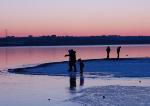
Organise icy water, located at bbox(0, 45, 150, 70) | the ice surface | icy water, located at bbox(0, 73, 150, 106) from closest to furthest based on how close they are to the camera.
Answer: the ice surface, icy water, located at bbox(0, 73, 150, 106), icy water, located at bbox(0, 45, 150, 70)

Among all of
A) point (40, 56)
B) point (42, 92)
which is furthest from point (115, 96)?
point (40, 56)

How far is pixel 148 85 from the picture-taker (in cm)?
2555

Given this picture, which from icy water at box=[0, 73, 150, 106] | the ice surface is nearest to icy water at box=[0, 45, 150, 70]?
icy water at box=[0, 73, 150, 106]

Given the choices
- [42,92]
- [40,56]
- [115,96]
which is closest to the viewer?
[115,96]

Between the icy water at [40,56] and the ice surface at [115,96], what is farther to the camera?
the icy water at [40,56]

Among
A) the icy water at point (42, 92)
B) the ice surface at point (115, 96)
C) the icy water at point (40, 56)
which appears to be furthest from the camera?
the icy water at point (40, 56)

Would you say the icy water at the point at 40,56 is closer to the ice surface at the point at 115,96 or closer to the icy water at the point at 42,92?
the icy water at the point at 42,92

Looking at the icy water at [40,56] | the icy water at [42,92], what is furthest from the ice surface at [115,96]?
the icy water at [40,56]

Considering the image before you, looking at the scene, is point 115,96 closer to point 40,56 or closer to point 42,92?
point 42,92

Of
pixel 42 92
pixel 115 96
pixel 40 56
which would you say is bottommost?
pixel 40 56

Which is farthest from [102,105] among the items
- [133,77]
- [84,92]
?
[133,77]

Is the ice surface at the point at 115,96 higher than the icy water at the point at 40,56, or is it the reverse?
the ice surface at the point at 115,96

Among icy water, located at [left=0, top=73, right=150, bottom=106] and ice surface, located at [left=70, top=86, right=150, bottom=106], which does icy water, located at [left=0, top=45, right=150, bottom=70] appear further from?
ice surface, located at [left=70, top=86, right=150, bottom=106]

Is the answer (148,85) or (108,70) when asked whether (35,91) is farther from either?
(108,70)
